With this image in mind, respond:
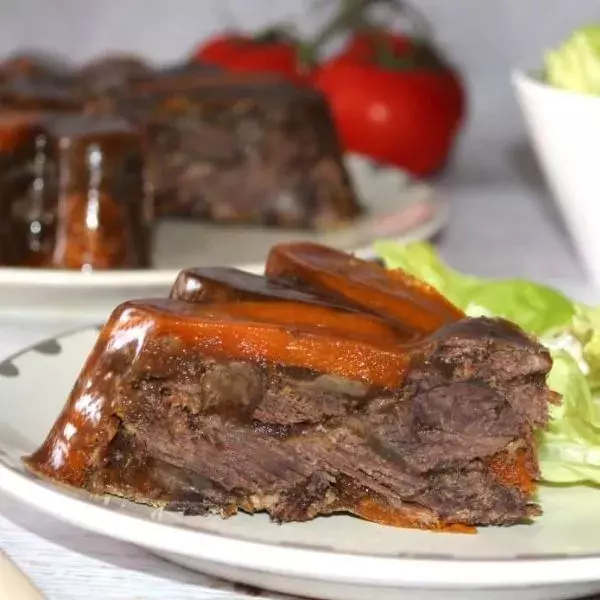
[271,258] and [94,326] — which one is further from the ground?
[271,258]

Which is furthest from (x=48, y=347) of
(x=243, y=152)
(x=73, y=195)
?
(x=243, y=152)

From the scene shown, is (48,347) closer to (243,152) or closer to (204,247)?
(204,247)

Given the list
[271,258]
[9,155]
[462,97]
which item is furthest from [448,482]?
[462,97]

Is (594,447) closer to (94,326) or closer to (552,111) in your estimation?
(94,326)

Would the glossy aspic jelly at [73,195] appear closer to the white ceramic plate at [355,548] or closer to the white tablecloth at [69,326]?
the white tablecloth at [69,326]

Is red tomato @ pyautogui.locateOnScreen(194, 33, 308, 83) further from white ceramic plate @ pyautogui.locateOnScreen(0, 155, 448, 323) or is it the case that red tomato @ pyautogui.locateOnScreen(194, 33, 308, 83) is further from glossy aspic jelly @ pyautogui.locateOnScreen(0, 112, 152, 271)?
glossy aspic jelly @ pyautogui.locateOnScreen(0, 112, 152, 271)
